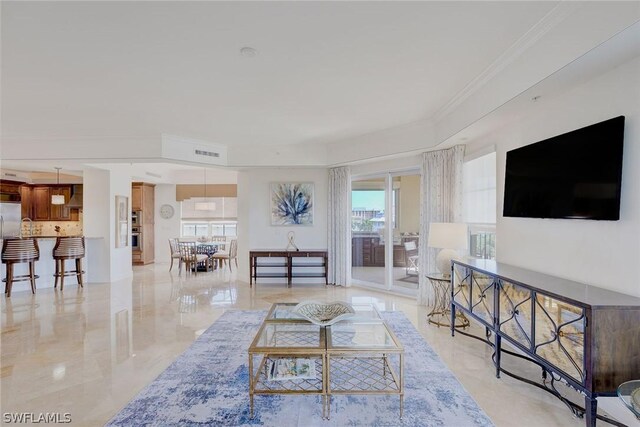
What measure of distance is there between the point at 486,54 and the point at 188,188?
9.24m

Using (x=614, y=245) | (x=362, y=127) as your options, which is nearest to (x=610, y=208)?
(x=614, y=245)

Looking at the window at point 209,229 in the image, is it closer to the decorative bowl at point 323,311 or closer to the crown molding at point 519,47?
the decorative bowl at point 323,311

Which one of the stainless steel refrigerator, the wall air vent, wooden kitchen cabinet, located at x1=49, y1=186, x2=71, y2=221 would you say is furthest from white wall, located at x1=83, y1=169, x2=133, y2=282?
wooden kitchen cabinet, located at x1=49, y1=186, x2=71, y2=221

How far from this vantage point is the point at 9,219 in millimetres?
7906

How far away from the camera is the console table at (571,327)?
5.79 feet

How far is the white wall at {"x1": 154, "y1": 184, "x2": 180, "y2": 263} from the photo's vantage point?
1002 cm

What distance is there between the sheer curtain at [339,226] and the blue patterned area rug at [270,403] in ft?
11.3

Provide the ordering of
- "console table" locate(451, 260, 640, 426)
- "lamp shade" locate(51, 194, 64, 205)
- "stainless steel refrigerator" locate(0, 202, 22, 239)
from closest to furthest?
"console table" locate(451, 260, 640, 426), "stainless steel refrigerator" locate(0, 202, 22, 239), "lamp shade" locate(51, 194, 64, 205)

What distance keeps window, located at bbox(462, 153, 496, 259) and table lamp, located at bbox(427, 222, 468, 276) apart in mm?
353

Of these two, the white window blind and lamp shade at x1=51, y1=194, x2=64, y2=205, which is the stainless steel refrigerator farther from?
the white window blind

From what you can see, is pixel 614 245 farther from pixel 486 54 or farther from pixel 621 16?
pixel 486 54

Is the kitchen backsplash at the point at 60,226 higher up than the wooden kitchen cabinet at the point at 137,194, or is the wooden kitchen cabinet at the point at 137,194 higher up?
the wooden kitchen cabinet at the point at 137,194

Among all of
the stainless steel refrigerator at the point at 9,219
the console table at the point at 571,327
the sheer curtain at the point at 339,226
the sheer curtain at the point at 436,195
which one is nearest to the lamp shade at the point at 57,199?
the stainless steel refrigerator at the point at 9,219

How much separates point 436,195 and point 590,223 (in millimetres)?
2479
